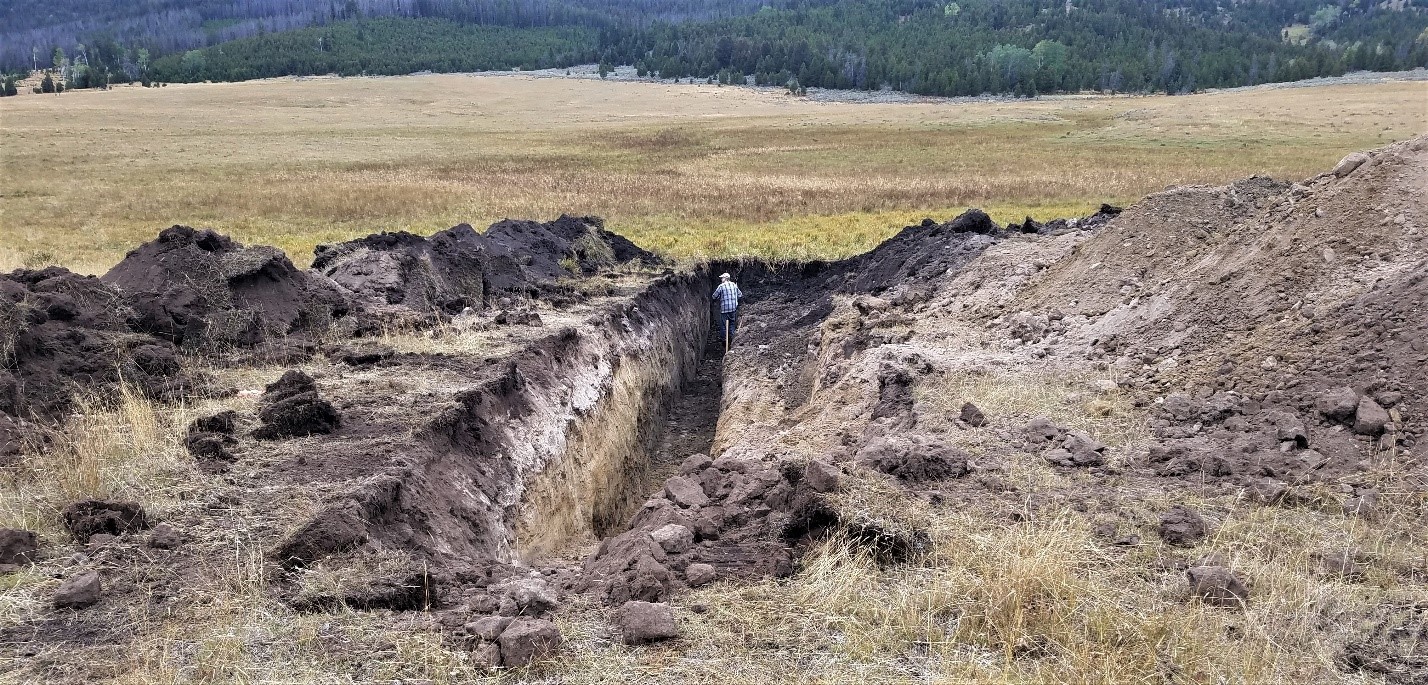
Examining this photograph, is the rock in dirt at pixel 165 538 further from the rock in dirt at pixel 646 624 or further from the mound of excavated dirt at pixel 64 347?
the rock in dirt at pixel 646 624

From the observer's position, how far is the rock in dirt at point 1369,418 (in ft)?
22.1

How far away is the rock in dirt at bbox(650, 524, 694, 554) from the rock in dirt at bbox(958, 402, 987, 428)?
11.8 ft

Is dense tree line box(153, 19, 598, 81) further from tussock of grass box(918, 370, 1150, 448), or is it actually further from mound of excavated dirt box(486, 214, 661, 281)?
tussock of grass box(918, 370, 1150, 448)

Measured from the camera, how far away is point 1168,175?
127ft

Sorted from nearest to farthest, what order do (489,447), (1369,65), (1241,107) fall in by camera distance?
(489,447) → (1241,107) → (1369,65)

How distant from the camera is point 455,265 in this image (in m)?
16.7

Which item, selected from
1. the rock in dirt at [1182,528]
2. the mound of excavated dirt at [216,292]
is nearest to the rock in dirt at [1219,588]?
the rock in dirt at [1182,528]

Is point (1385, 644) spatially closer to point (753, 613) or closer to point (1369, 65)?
point (753, 613)

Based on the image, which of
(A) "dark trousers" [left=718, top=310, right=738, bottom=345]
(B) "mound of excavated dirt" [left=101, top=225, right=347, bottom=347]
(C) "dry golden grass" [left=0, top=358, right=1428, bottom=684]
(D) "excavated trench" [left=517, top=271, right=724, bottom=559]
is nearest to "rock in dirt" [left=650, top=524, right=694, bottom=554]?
(C) "dry golden grass" [left=0, top=358, right=1428, bottom=684]

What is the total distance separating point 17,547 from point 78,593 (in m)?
0.98

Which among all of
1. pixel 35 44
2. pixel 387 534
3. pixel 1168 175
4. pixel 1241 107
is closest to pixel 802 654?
pixel 387 534

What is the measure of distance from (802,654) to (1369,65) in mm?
147345

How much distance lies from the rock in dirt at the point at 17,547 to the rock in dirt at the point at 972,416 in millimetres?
7555

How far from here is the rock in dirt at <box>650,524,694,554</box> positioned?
594 cm
